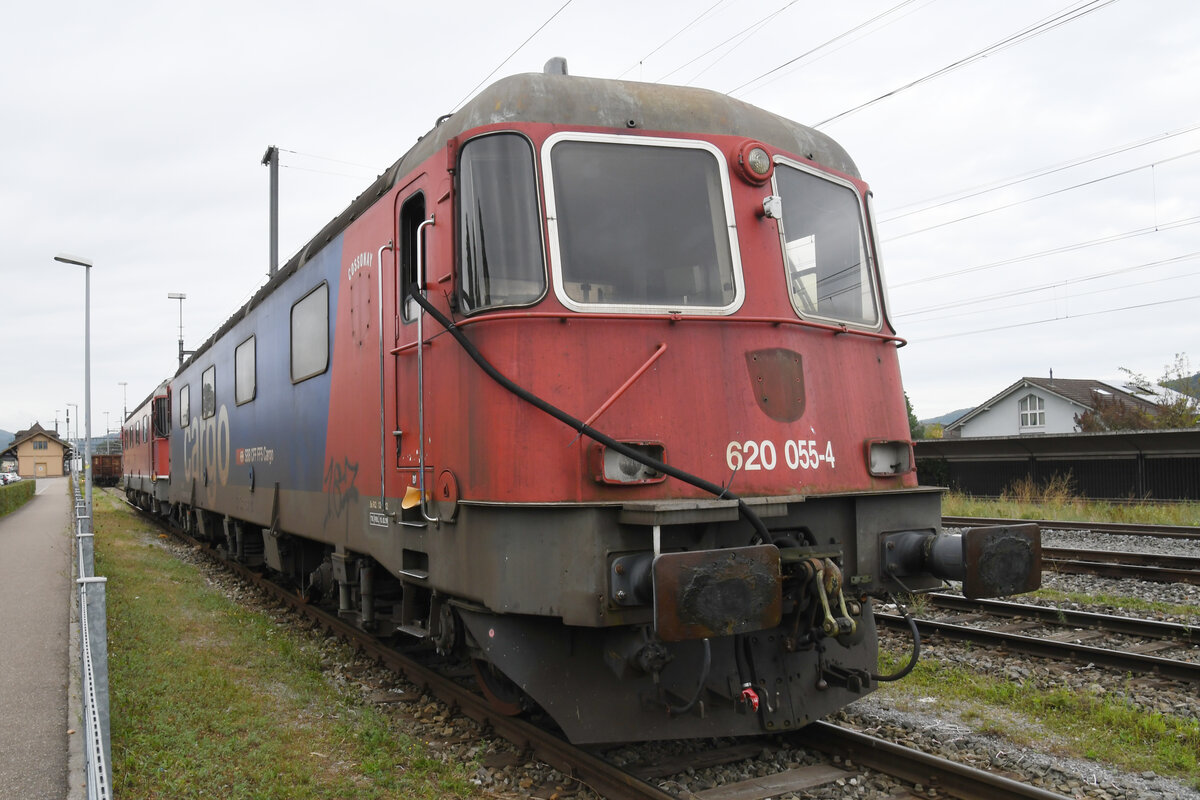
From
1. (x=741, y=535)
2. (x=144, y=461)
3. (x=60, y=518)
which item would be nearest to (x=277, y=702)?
(x=741, y=535)

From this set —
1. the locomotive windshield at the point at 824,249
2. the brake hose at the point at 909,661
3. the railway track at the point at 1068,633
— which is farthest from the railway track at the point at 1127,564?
the brake hose at the point at 909,661

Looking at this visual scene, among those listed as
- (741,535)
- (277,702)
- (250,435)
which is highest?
(250,435)

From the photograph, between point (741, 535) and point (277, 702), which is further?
point (277, 702)

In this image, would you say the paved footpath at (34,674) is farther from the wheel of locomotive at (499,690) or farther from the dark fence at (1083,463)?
the dark fence at (1083,463)

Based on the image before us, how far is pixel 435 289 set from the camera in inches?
183

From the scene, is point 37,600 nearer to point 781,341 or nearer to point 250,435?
point 250,435

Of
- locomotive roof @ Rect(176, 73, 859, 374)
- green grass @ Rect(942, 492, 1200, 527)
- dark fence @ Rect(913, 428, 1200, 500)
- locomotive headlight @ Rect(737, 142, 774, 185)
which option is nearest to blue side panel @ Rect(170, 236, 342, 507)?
locomotive roof @ Rect(176, 73, 859, 374)

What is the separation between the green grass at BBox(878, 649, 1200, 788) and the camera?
4746mm

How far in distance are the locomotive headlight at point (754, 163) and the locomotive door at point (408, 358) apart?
1.74 m

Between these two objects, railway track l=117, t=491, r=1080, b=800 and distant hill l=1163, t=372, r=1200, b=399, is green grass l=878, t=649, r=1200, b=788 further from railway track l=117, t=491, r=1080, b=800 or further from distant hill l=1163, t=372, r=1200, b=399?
distant hill l=1163, t=372, r=1200, b=399

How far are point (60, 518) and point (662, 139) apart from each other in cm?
2746

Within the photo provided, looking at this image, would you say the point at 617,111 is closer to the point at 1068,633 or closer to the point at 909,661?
the point at 909,661

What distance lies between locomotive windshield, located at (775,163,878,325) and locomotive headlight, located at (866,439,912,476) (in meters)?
0.71

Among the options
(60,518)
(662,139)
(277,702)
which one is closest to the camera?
(662,139)
